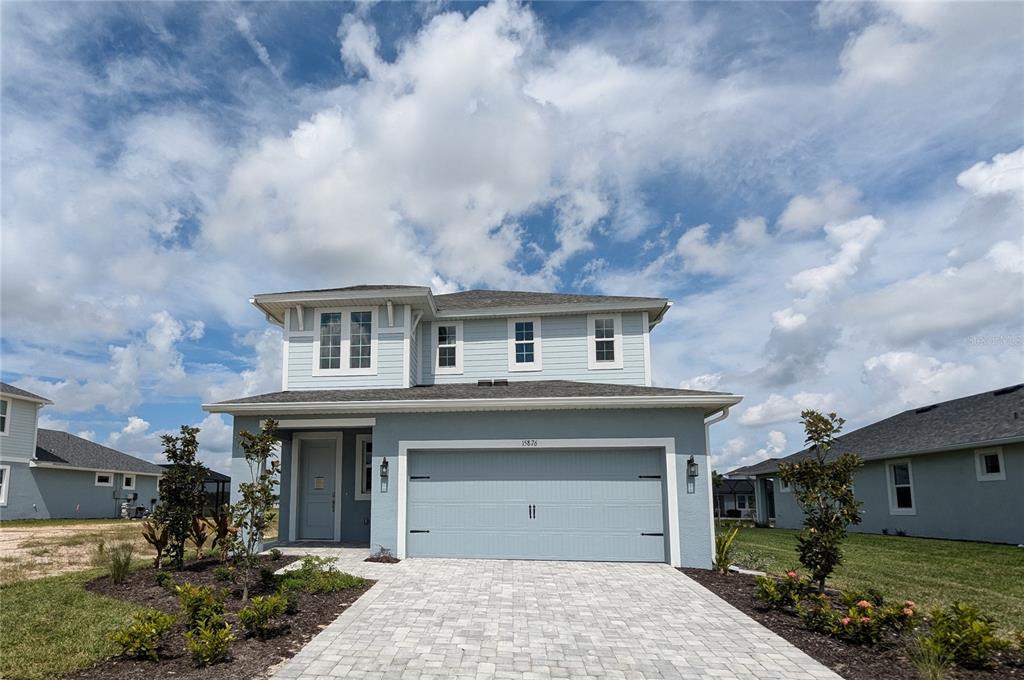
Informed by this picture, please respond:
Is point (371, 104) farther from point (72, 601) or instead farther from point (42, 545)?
point (42, 545)

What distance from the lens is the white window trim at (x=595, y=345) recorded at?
15134mm

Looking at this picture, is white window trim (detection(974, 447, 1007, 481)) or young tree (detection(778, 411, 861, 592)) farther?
white window trim (detection(974, 447, 1007, 481))

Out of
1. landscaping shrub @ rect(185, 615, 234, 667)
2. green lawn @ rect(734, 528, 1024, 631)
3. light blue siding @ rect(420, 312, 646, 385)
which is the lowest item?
green lawn @ rect(734, 528, 1024, 631)

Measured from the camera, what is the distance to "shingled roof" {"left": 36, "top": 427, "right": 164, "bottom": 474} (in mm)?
27047

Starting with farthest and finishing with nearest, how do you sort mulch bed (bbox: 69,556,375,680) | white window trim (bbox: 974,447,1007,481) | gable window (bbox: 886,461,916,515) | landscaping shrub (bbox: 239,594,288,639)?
gable window (bbox: 886,461,916,515) → white window trim (bbox: 974,447,1007,481) → landscaping shrub (bbox: 239,594,288,639) → mulch bed (bbox: 69,556,375,680)

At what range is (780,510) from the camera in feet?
91.7

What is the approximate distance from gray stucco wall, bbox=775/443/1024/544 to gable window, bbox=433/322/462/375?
42.2 feet

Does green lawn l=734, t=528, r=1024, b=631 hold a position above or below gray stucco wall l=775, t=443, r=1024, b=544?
below

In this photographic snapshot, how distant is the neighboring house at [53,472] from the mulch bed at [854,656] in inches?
1129

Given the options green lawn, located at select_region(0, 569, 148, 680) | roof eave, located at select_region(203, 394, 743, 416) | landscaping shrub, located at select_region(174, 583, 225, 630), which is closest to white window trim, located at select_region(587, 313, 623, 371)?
roof eave, located at select_region(203, 394, 743, 416)

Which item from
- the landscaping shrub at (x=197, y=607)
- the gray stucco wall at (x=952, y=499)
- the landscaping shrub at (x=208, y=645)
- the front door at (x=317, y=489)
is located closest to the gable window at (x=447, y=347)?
the front door at (x=317, y=489)

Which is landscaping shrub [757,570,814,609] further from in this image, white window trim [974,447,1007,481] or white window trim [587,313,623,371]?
white window trim [974,447,1007,481]

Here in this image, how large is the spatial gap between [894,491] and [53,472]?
111ft

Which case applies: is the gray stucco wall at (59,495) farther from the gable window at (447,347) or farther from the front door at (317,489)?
the gable window at (447,347)
